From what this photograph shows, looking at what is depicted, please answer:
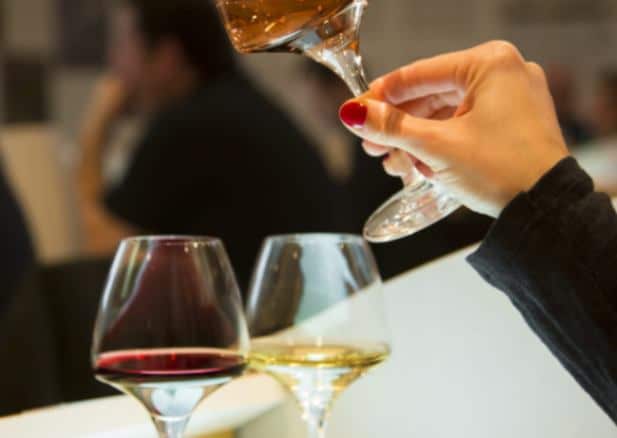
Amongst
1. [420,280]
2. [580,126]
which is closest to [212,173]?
[420,280]

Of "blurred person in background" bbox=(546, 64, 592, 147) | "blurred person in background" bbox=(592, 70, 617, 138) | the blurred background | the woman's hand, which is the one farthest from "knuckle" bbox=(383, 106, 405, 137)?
"blurred person in background" bbox=(592, 70, 617, 138)

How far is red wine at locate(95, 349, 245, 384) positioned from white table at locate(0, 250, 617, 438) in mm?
73

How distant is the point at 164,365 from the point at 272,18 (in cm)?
24

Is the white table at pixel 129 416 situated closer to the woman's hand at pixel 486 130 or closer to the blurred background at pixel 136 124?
the woman's hand at pixel 486 130

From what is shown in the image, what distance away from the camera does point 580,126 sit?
16.3ft

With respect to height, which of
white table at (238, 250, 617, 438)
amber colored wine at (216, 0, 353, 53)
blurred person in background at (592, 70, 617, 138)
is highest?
amber colored wine at (216, 0, 353, 53)

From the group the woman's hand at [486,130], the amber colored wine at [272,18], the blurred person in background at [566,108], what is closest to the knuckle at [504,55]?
the woman's hand at [486,130]

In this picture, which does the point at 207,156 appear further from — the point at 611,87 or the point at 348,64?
the point at 611,87

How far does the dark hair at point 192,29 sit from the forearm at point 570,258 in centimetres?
215

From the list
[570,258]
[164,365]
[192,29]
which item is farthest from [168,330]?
[192,29]

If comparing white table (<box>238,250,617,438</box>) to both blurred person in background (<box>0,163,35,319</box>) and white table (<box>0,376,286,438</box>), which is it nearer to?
white table (<box>0,376,286,438</box>)

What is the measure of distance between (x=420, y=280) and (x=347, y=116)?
0.82ft

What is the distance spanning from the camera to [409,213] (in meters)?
0.79

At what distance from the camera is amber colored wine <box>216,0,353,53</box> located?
0.70m
